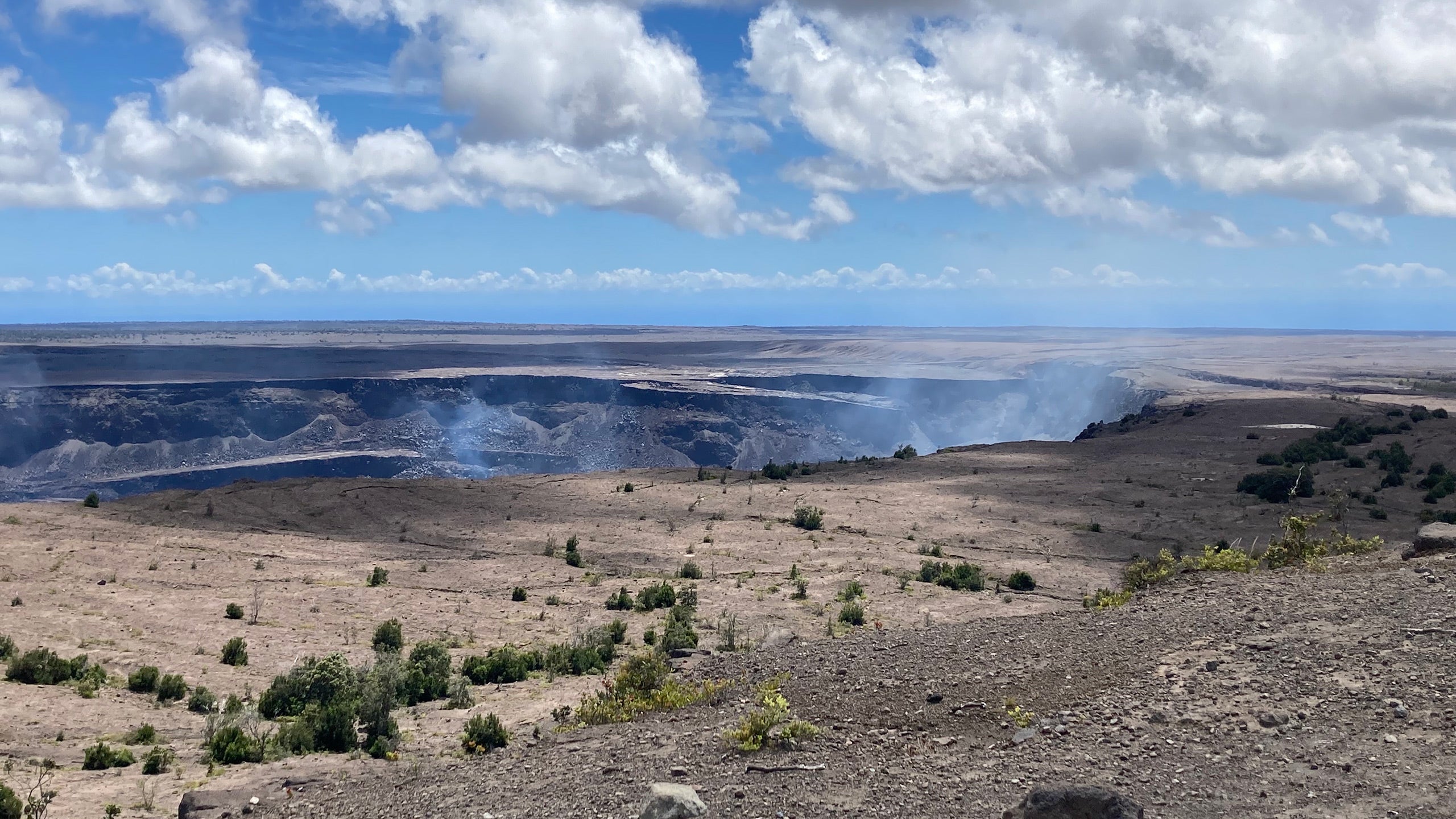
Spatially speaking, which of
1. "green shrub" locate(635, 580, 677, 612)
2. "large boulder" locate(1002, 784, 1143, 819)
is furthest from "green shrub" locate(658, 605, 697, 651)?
"large boulder" locate(1002, 784, 1143, 819)

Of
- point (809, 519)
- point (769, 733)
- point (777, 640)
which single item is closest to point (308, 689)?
point (777, 640)

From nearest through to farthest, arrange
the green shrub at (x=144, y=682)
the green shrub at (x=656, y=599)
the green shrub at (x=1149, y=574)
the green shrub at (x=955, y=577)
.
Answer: the green shrub at (x=144, y=682), the green shrub at (x=1149, y=574), the green shrub at (x=656, y=599), the green shrub at (x=955, y=577)

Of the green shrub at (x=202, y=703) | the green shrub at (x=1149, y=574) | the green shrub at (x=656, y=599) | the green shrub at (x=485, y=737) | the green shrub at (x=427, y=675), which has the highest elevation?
the green shrub at (x=1149, y=574)

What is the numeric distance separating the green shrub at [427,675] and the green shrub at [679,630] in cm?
301

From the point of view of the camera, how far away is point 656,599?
21062mm

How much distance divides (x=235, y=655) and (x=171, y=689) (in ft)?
6.41

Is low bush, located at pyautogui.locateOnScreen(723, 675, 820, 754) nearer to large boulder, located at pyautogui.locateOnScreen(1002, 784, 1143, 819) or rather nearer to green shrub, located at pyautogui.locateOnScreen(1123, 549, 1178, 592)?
large boulder, located at pyautogui.locateOnScreen(1002, 784, 1143, 819)

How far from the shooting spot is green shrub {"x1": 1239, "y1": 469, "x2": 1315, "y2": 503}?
3269cm

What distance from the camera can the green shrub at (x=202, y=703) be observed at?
13.6 m

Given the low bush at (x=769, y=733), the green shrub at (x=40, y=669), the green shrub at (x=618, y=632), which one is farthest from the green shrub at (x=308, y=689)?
the low bush at (x=769, y=733)

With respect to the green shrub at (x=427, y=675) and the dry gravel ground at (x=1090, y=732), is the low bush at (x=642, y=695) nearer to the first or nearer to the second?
the dry gravel ground at (x=1090, y=732)

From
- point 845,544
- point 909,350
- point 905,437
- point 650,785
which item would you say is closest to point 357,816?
point 650,785

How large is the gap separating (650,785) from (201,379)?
104791mm

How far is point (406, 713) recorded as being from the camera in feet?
43.9
